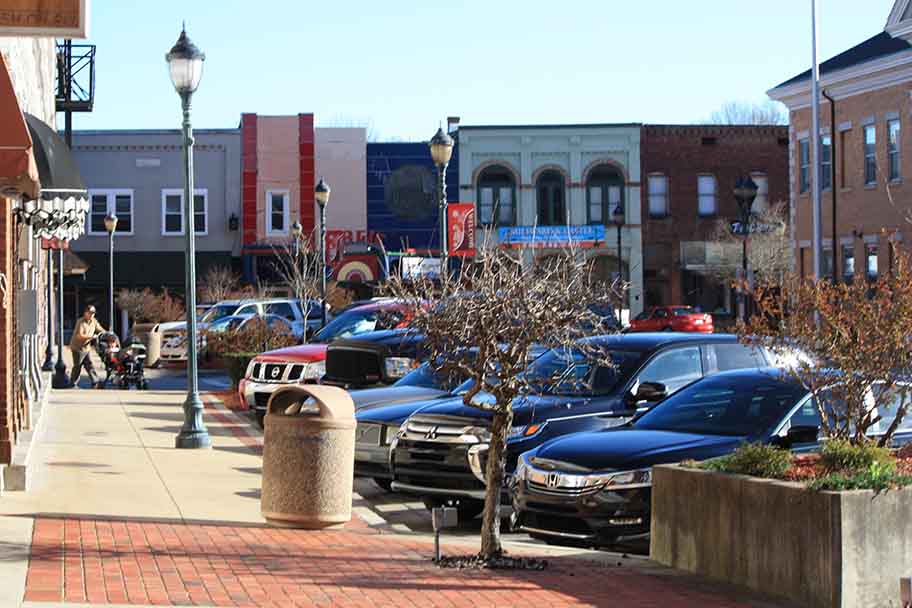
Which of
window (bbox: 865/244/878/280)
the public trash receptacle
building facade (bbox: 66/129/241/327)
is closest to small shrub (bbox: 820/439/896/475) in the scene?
the public trash receptacle

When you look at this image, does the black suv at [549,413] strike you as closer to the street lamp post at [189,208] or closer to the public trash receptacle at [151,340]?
the street lamp post at [189,208]

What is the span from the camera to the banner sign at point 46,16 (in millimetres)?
9070

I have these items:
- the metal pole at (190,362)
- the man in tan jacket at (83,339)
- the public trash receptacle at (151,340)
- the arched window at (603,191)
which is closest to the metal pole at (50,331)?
the man in tan jacket at (83,339)

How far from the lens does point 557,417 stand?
43.6 feet

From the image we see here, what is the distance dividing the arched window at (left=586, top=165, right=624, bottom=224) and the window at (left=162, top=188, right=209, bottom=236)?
1683 centimetres

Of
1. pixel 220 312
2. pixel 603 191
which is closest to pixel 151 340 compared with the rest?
pixel 220 312

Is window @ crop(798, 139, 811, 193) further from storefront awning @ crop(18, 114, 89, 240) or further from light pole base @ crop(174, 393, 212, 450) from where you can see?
light pole base @ crop(174, 393, 212, 450)

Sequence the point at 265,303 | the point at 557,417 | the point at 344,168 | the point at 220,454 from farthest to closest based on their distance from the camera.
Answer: the point at 344,168, the point at 265,303, the point at 220,454, the point at 557,417

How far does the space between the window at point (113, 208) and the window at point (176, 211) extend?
1441mm

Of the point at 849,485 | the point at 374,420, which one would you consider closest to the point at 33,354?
the point at 374,420

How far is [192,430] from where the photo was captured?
18250 millimetres

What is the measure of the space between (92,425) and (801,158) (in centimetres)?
3315

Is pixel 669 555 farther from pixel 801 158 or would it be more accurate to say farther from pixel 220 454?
pixel 801 158

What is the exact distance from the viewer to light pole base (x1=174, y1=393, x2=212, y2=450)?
18109mm
